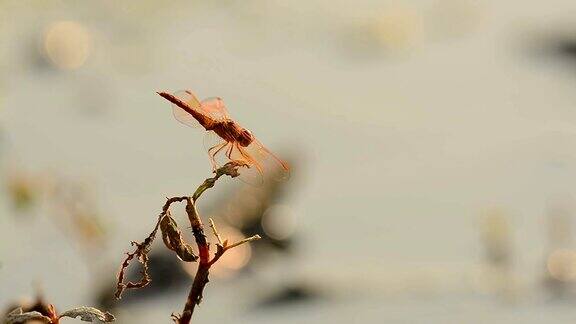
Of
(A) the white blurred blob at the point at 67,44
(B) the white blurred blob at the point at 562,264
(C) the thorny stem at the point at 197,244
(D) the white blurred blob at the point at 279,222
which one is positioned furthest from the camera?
(A) the white blurred blob at the point at 67,44

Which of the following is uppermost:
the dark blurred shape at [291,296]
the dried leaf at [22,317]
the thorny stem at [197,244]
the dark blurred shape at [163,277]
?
the thorny stem at [197,244]

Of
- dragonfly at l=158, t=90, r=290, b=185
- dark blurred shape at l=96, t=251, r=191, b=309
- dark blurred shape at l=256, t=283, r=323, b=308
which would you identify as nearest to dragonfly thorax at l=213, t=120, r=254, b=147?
dragonfly at l=158, t=90, r=290, b=185

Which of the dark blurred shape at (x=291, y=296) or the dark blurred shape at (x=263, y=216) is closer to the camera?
the dark blurred shape at (x=263, y=216)

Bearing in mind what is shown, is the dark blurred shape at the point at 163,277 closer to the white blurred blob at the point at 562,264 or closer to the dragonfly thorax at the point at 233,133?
the white blurred blob at the point at 562,264

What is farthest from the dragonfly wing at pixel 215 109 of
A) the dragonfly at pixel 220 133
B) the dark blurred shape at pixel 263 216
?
the dark blurred shape at pixel 263 216

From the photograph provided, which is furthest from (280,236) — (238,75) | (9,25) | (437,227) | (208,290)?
(9,25)
